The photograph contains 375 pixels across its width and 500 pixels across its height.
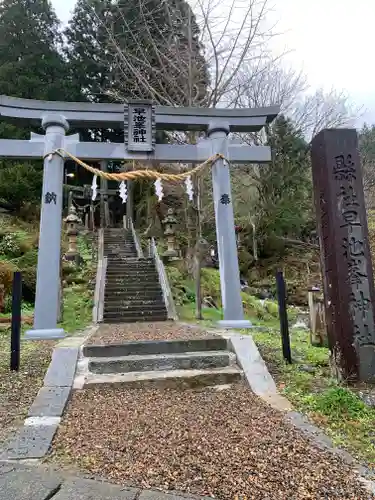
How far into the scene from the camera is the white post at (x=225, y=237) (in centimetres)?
819

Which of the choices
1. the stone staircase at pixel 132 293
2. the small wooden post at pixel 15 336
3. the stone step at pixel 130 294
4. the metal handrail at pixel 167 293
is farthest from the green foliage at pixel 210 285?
the small wooden post at pixel 15 336

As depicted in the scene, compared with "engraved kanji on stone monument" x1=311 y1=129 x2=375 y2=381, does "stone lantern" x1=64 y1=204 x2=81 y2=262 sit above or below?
above

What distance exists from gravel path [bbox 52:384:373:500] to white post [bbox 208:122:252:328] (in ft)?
13.5

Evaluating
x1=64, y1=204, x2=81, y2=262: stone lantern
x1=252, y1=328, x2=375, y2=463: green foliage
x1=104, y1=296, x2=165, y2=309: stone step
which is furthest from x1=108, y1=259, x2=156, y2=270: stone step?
x1=252, y1=328, x2=375, y2=463: green foliage

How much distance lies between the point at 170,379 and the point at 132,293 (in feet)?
21.5

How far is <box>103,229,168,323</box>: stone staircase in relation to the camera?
9.77 meters

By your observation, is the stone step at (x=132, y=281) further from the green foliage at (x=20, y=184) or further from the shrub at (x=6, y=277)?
the green foliage at (x=20, y=184)

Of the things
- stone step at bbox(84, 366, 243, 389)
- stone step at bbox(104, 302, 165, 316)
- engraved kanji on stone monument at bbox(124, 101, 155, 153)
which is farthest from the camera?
stone step at bbox(104, 302, 165, 316)

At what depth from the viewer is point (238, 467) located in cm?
254

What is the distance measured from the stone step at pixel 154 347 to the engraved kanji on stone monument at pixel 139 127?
480cm

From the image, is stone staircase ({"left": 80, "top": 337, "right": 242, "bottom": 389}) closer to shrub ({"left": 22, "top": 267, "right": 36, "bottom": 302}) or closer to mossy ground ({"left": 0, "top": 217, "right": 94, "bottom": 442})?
mossy ground ({"left": 0, "top": 217, "right": 94, "bottom": 442})

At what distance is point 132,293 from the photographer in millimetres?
10945

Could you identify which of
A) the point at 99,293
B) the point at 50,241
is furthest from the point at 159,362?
the point at 99,293

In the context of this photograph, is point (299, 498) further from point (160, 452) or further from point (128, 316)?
point (128, 316)
